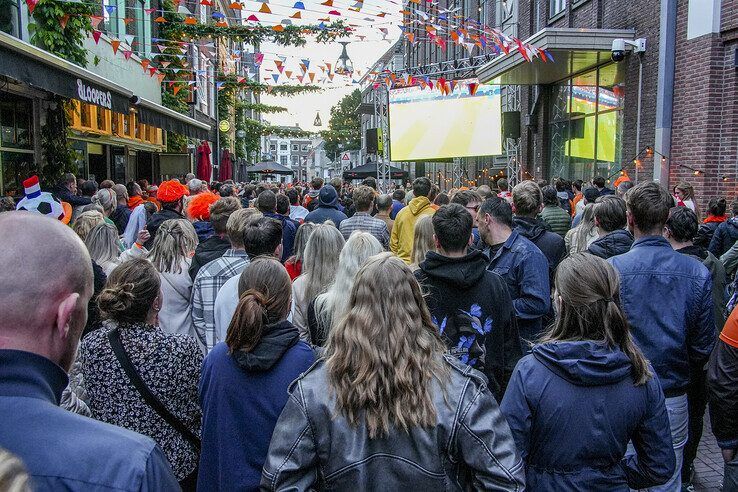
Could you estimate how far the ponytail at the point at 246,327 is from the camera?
2.90 meters

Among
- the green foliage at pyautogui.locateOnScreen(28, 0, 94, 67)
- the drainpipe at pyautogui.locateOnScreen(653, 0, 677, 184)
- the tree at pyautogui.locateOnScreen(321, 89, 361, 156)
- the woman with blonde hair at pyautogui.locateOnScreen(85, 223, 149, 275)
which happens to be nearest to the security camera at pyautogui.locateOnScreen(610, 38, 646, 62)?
the drainpipe at pyautogui.locateOnScreen(653, 0, 677, 184)

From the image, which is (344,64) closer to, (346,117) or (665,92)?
(665,92)

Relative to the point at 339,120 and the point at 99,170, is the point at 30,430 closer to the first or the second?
the point at 99,170

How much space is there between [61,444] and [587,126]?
1636 centimetres

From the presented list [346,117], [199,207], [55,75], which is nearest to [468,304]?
[199,207]

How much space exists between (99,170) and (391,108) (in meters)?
8.91

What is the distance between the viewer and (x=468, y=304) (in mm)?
3580

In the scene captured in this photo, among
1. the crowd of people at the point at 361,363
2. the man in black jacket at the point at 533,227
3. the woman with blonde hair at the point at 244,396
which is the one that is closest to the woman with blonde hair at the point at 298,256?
the crowd of people at the point at 361,363

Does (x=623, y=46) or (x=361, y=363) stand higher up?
(x=623, y=46)

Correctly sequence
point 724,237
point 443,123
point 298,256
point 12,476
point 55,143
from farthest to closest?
point 443,123 → point 55,143 → point 724,237 → point 298,256 → point 12,476

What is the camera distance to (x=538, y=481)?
8.77ft

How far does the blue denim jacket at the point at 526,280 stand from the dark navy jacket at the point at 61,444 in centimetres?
337

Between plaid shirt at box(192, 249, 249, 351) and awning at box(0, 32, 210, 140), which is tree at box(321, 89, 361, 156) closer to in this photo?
awning at box(0, 32, 210, 140)

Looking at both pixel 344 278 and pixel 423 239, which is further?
pixel 423 239
